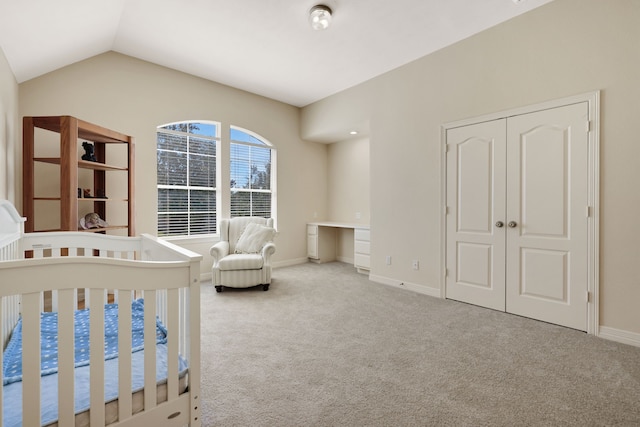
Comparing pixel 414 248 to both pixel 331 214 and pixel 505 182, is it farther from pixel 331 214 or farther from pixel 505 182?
pixel 331 214

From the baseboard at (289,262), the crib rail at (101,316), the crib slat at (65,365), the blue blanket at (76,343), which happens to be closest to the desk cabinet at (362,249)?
the baseboard at (289,262)

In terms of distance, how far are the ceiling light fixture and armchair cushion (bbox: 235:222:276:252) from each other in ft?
8.23

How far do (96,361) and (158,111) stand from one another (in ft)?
12.2

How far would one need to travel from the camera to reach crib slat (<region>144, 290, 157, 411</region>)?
3.86 feet

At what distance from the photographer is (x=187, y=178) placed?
4.39 metres

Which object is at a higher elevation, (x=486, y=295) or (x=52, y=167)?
(x=52, y=167)

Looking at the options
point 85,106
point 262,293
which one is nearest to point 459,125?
point 262,293

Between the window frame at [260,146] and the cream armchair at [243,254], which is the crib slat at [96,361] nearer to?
the cream armchair at [243,254]

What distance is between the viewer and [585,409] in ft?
5.34

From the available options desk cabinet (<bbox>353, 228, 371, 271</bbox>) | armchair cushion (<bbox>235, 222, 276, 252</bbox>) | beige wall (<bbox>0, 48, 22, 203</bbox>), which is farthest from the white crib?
desk cabinet (<bbox>353, 228, 371, 271</bbox>)

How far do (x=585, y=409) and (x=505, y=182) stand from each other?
79.8 inches

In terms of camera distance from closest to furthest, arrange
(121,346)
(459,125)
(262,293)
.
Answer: (121,346) → (459,125) → (262,293)

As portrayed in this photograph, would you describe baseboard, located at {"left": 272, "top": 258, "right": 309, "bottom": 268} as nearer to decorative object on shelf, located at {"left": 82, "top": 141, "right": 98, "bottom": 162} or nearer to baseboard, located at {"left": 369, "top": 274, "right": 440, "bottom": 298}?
baseboard, located at {"left": 369, "top": 274, "right": 440, "bottom": 298}

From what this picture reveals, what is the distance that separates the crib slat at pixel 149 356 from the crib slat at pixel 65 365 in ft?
0.72
